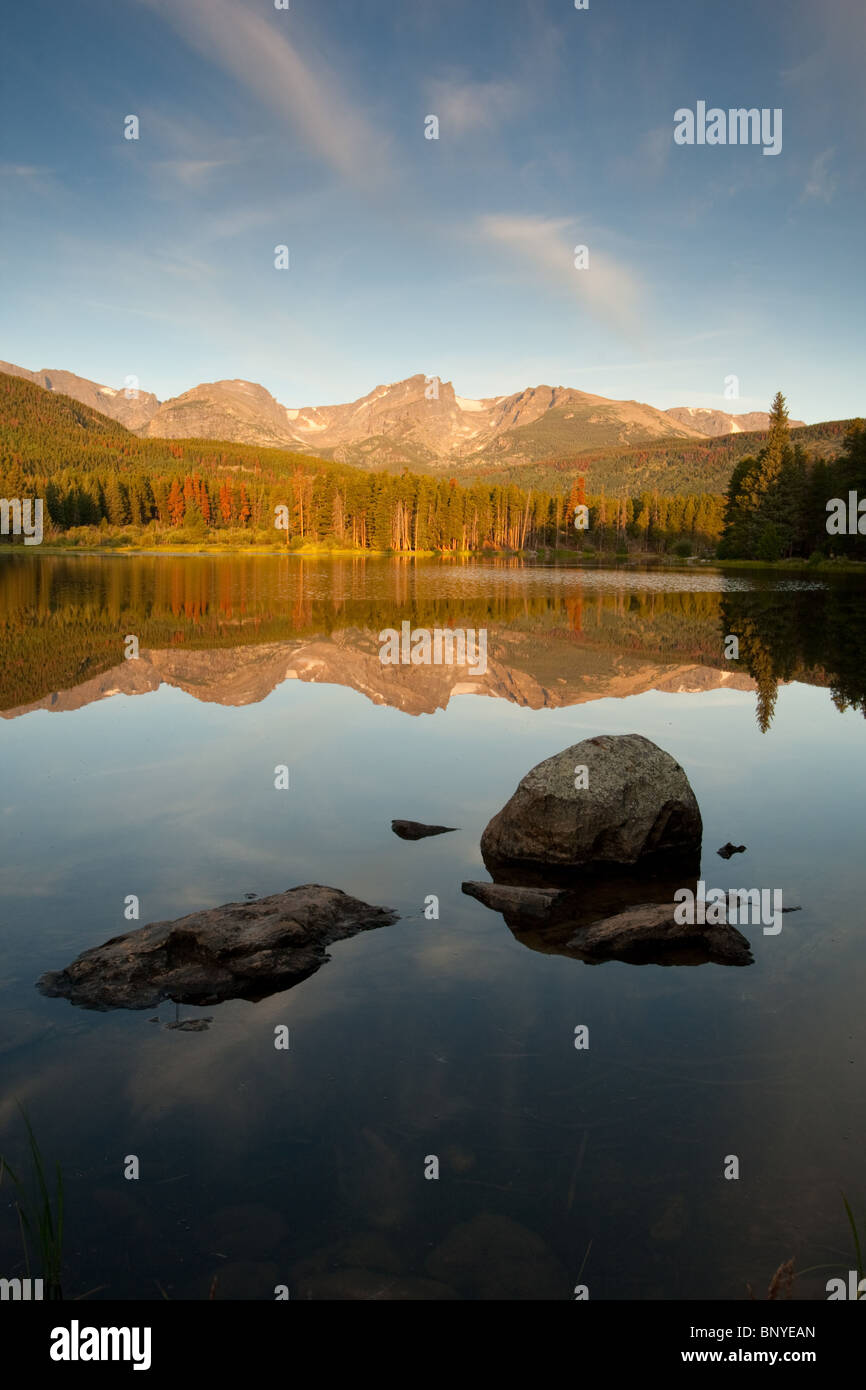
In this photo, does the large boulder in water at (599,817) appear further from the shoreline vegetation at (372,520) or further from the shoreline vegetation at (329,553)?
the shoreline vegetation at (372,520)

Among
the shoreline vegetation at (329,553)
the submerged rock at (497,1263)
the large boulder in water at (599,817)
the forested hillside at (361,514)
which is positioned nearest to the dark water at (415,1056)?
the submerged rock at (497,1263)

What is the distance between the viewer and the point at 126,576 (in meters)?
68.4

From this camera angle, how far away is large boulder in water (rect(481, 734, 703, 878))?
36.8 ft

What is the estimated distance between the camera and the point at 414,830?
40.0ft

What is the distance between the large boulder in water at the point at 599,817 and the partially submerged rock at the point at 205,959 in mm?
3134

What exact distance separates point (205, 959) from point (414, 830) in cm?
455

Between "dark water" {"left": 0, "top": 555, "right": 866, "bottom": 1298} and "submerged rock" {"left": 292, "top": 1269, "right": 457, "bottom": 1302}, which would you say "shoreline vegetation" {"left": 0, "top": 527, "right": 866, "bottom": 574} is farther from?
"submerged rock" {"left": 292, "top": 1269, "right": 457, "bottom": 1302}

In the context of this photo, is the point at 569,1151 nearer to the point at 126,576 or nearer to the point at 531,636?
the point at 531,636

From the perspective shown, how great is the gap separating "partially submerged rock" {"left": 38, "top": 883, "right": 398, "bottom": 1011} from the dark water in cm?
23

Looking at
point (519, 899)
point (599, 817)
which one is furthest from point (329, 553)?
point (519, 899)
